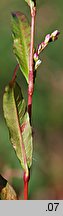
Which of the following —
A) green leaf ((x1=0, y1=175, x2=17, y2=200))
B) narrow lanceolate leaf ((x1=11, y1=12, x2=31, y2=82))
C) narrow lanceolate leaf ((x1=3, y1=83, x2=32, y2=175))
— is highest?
narrow lanceolate leaf ((x1=11, y1=12, x2=31, y2=82))

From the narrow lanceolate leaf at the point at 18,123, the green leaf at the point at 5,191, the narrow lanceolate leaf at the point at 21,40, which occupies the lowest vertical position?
the green leaf at the point at 5,191

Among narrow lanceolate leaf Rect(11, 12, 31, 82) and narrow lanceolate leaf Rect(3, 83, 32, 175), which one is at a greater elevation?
narrow lanceolate leaf Rect(11, 12, 31, 82)

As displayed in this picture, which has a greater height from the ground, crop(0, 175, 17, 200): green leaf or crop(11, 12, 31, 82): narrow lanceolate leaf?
crop(11, 12, 31, 82): narrow lanceolate leaf

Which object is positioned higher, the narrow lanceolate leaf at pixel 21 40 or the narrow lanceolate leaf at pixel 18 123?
the narrow lanceolate leaf at pixel 21 40

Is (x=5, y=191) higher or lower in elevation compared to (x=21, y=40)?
lower

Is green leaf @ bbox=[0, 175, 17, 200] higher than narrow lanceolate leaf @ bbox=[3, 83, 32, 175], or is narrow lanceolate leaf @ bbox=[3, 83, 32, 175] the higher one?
narrow lanceolate leaf @ bbox=[3, 83, 32, 175]
